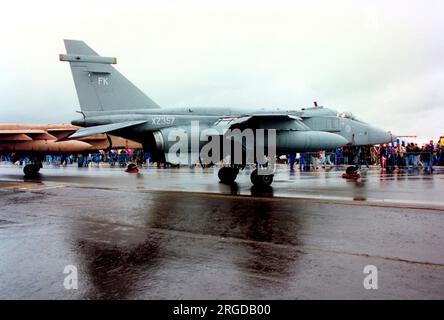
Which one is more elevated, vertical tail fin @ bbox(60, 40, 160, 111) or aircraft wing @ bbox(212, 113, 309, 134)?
vertical tail fin @ bbox(60, 40, 160, 111)

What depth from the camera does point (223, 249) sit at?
4652 mm

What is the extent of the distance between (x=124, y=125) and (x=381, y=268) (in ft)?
34.8

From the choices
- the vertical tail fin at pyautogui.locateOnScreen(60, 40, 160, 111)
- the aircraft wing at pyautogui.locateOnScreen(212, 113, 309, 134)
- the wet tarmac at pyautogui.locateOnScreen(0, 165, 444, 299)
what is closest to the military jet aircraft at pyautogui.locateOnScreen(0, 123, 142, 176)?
the vertical tail fin at pyautogui.locateOnScreen(60, 40, 160, 111)

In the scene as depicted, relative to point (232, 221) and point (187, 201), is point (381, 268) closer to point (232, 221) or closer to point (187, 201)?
point (232, 221)

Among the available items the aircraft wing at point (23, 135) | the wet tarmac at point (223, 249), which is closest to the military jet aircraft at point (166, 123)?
the wet tarmac at point (223, 249)

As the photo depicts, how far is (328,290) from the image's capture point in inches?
127

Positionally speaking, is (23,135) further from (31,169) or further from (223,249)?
(223,249)

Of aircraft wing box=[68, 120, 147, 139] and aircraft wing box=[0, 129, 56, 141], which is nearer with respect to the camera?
aircraft wing box=[68, 120, 147, 139]

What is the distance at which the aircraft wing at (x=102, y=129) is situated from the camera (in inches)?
471

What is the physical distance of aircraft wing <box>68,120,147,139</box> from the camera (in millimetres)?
11961

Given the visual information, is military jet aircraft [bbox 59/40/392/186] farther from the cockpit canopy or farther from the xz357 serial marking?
the cockpit canopy

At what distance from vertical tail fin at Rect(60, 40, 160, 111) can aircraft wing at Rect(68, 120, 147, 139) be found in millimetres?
1057

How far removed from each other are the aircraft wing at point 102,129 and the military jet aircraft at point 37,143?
7024mm

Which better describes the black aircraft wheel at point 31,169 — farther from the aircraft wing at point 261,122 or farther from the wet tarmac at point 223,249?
the wet tarmac at point 223,249
